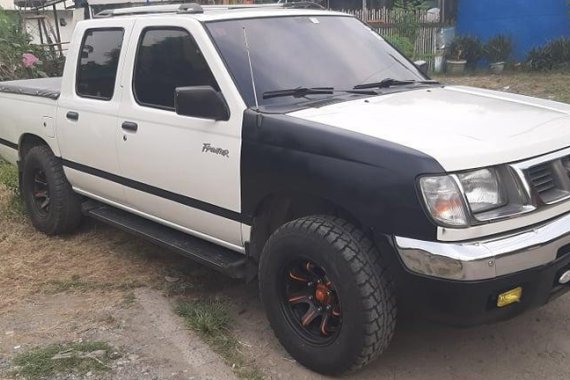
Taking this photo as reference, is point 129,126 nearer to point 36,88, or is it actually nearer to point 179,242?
point 179,242

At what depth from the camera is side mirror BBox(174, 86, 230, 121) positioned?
3.59 meters

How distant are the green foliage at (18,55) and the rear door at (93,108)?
5.40 metres

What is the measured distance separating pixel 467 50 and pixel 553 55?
1.95 meters

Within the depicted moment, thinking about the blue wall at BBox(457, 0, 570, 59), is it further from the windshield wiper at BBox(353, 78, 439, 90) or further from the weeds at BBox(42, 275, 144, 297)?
the weeds at BBox(42, 275, 144, 297)

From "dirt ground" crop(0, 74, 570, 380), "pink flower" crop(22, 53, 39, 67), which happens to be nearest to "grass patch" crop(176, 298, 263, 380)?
"dirt ground" crop(0, 74, 570, 380)

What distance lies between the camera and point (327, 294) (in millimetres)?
3330

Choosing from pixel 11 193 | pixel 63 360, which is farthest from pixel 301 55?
pixel 11 193

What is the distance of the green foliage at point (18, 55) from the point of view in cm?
1000

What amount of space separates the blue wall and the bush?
1.06ft

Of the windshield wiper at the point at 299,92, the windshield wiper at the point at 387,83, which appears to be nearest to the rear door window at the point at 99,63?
the windshield wiper at the point at 299,92

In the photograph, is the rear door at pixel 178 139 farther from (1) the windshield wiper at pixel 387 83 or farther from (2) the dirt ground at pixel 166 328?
(1) the windshield wiper at pixel 387 83

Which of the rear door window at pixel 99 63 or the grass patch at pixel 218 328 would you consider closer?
the grass patch at pixel 218 328

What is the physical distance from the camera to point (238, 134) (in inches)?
142

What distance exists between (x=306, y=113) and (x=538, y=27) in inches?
496
